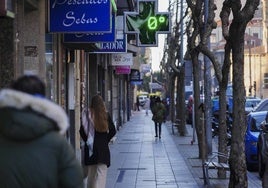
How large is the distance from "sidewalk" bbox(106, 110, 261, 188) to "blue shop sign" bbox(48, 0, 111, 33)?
3.69 m

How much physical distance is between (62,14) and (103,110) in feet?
6.26

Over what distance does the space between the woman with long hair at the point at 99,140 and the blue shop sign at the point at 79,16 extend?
1.27m

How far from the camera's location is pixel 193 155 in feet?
Answer: 64.8

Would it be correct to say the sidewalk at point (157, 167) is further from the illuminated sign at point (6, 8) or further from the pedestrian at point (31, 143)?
the pedestrian at point (31, 143)

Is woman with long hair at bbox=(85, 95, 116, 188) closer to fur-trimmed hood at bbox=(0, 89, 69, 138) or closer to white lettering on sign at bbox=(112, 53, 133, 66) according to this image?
fur-trimmed hood at bbox=(0, 89, 69, 138)

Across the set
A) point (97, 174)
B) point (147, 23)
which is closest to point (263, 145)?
point (147, 23)

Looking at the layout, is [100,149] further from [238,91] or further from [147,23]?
[147,23]

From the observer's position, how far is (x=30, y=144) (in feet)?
12.4

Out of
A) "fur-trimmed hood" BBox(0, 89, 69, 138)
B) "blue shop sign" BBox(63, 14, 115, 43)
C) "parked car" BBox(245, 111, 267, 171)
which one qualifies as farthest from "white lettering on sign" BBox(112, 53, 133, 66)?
"fur-trimmed hood" BBox(0, 89, 69, 138)

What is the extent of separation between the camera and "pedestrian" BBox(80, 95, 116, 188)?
973 cm

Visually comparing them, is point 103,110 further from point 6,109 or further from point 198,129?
point 198,129

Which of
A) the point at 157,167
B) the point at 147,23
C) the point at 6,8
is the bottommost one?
the point at 157,167

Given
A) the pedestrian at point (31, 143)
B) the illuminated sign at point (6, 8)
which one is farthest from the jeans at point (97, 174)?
the pedestrian at point (31, 143)

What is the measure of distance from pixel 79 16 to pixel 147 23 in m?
6.57
